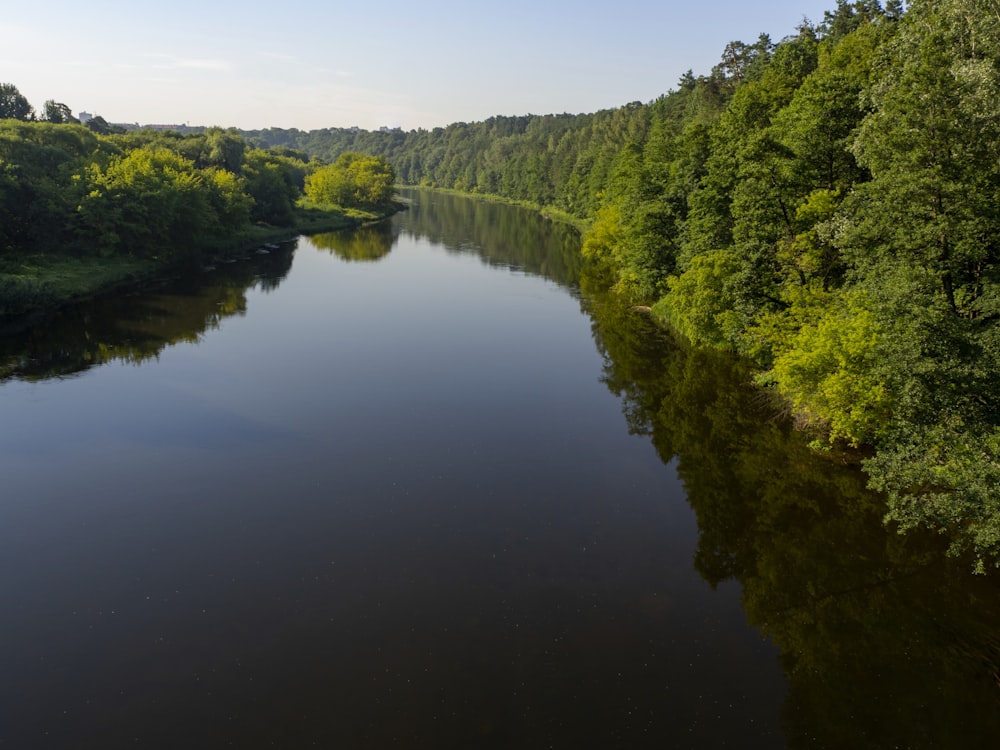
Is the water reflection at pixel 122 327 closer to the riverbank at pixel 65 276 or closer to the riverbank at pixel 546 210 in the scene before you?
the riverbank at pixel 65 276

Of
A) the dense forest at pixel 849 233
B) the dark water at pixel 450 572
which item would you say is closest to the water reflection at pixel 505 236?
the dense forest at pixel 849 233

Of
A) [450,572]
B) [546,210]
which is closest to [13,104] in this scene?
[546,210]

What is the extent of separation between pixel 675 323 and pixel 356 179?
339 ft

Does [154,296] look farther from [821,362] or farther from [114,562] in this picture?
[821,362]

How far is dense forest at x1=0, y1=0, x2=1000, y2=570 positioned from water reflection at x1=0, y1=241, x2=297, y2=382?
10063 millimetres

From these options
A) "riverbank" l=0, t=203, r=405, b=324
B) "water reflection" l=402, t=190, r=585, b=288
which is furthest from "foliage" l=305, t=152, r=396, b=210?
"riverbank" l=0, t=203, r=405, b=324

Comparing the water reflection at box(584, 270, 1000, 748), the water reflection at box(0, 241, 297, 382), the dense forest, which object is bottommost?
the water reflection at box(0, 241, 297, 382)

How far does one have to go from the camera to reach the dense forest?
20.2 m

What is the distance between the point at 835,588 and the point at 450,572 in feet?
36.6

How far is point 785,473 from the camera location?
25234mm

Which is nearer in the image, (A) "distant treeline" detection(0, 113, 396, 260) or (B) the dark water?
(B) the dark water

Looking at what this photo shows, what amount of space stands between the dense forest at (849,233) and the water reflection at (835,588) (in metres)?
1.66

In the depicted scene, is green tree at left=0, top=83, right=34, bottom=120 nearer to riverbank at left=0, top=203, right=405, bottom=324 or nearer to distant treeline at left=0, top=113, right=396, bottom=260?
distant treeline at left=0, top=113, right=396, bottom=260

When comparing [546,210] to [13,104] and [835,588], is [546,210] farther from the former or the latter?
[835,588]
